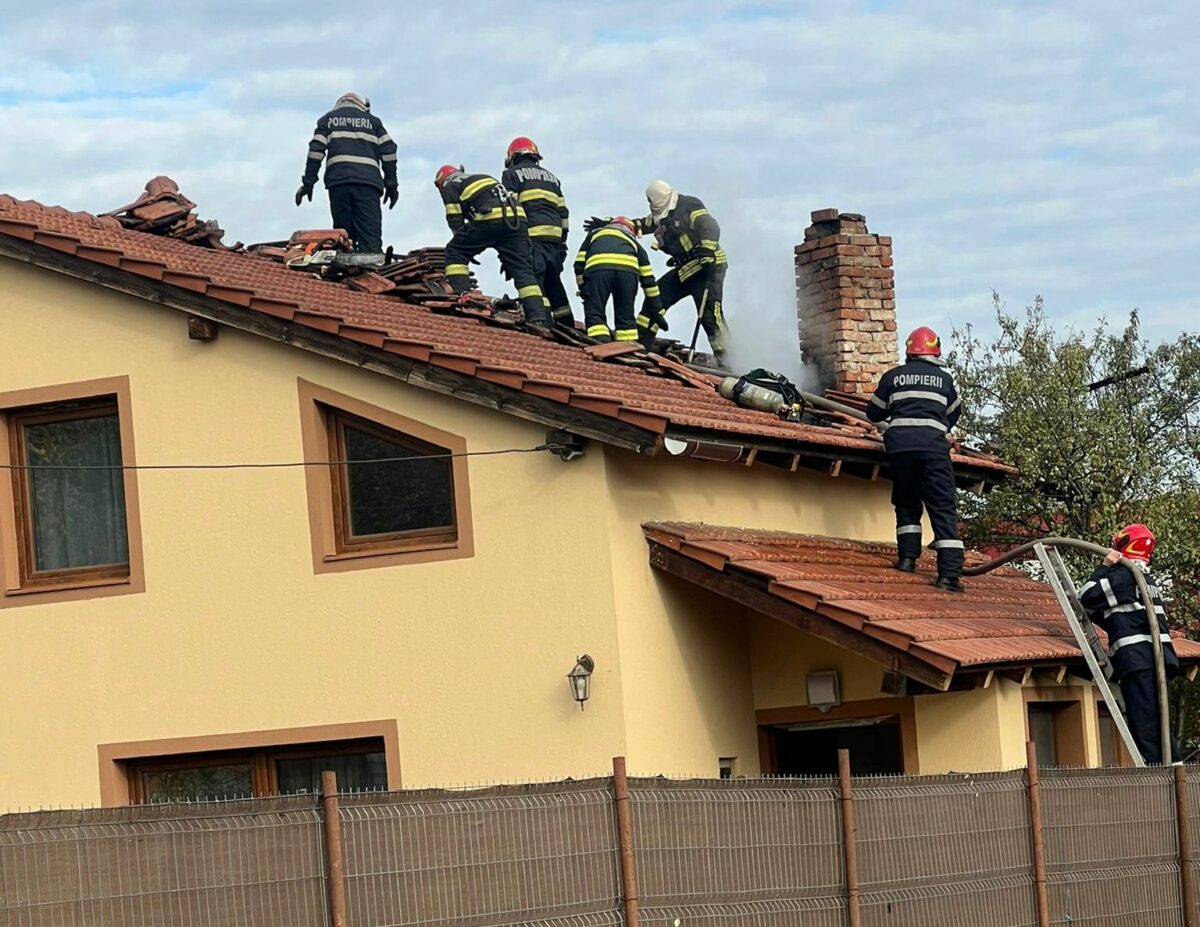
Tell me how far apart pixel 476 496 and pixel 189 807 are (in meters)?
5.90

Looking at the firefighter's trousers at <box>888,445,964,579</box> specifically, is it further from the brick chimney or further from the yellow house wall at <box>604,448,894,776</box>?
the brick chimney

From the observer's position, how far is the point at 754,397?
15805mm

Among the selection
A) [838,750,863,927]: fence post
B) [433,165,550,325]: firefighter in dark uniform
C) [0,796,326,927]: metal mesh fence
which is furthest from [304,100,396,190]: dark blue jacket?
[0,796,326,927]: metal mesh fence

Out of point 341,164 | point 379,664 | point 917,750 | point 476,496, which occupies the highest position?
point 341,164

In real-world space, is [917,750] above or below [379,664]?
below

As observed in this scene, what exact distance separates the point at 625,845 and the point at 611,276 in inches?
429

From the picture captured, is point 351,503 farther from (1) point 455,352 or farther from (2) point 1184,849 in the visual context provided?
(2) point 1184,849

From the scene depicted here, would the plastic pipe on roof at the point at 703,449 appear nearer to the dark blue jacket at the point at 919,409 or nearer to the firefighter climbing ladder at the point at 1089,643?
the dark blue jacket at the point at 919,409

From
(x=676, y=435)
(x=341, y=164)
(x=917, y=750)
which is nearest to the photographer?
(x=676, y=435)

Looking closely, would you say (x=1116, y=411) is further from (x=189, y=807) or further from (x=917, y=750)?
(x=189, y=807)

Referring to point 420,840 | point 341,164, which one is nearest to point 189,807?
point 420,840

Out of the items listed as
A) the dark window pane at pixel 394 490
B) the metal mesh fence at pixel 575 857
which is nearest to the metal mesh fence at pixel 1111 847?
the metal mesh fence at pixel 575 857

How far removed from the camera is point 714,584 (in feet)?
42.3

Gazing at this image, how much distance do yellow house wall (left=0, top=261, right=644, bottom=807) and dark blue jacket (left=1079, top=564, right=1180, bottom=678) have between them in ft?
11.4
